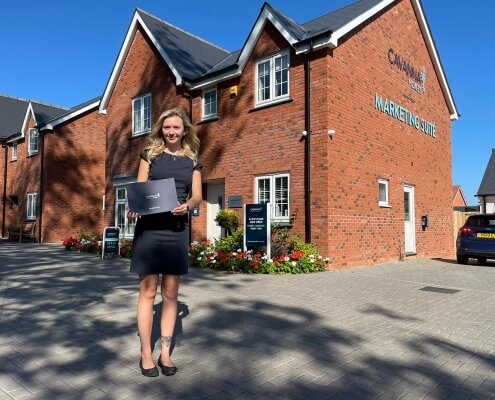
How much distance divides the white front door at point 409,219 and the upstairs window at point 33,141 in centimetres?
1838

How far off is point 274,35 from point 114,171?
8394 mm

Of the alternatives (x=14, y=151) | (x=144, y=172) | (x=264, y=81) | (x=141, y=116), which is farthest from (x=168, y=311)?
(x=14, y=151)

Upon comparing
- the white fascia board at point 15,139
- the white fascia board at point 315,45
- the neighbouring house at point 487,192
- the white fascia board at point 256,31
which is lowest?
the neighbouring house at point 487,192

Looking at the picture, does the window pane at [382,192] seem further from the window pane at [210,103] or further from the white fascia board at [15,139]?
the white fascia board at [15,139]

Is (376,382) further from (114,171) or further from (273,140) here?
(114,171)

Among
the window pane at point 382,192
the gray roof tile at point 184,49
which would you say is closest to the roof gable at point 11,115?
the gray roof tile at point 184,49

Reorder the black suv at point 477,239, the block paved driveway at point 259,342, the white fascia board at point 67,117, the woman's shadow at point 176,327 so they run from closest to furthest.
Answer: the block paved driveway at point 259,342, the woman's shadow at point 176,327, the black suv at point 477,239, the white fascia board at point 67,117

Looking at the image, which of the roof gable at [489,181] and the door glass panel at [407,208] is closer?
the door glass panel at [407,208]

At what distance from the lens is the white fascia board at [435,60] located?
15.1 m

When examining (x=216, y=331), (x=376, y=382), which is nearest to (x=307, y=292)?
(x=216, y=331)

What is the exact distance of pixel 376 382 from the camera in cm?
334

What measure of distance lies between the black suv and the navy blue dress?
11379 mm

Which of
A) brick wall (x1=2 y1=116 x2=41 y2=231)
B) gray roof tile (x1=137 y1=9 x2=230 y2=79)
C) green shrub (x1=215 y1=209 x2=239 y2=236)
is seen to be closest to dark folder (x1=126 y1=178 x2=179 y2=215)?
green shrub (x1=215 y1=209 x2=239 y2=236)

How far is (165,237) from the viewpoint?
3363 mm
